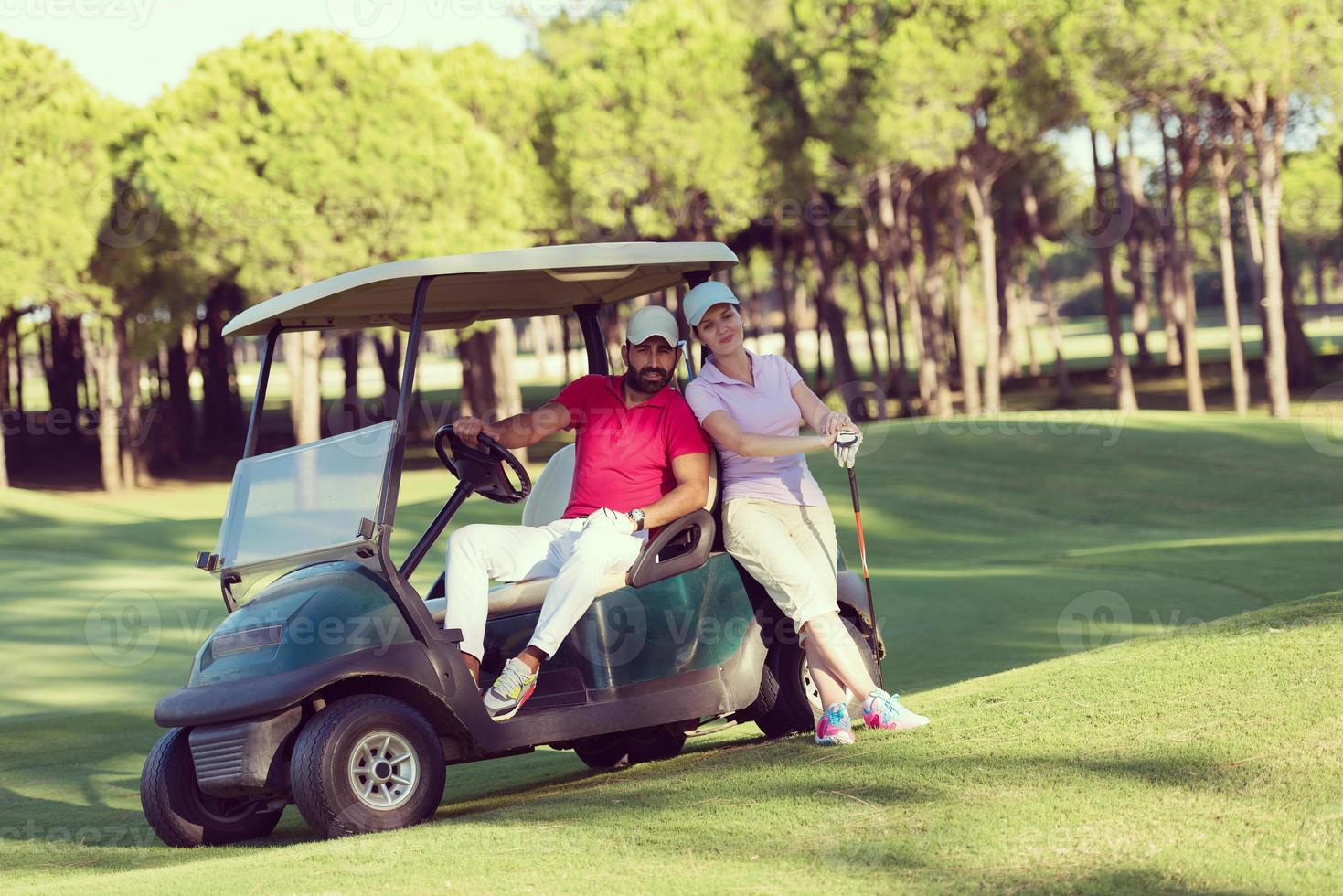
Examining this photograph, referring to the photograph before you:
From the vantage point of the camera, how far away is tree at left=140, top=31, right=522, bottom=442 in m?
31.0

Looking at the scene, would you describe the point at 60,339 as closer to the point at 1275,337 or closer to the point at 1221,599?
the point at 1275,337

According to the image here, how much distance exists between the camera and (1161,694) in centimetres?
558

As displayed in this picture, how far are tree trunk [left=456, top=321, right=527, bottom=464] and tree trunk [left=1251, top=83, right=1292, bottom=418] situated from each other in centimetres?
1619

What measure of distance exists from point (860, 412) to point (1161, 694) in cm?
3357

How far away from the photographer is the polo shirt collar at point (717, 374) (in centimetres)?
631

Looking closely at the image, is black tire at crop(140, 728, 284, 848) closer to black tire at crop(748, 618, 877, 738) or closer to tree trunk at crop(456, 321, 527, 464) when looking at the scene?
black tire at crop(748, 618, 877, 738)

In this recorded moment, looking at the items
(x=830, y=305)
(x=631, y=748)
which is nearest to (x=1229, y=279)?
(x=830, y=305)

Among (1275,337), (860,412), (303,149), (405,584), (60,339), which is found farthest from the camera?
(60,339)

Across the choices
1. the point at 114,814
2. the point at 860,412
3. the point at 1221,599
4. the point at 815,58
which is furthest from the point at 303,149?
the point at 114,814

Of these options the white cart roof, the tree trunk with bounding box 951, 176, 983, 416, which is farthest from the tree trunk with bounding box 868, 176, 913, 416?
the white cart roof

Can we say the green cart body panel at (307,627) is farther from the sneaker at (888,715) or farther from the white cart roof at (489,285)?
the sneaker at (888,715)

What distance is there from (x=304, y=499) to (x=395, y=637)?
81 cm

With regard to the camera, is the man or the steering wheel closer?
the man

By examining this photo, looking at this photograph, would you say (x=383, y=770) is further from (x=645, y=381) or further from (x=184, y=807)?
(x=645, y=381)
